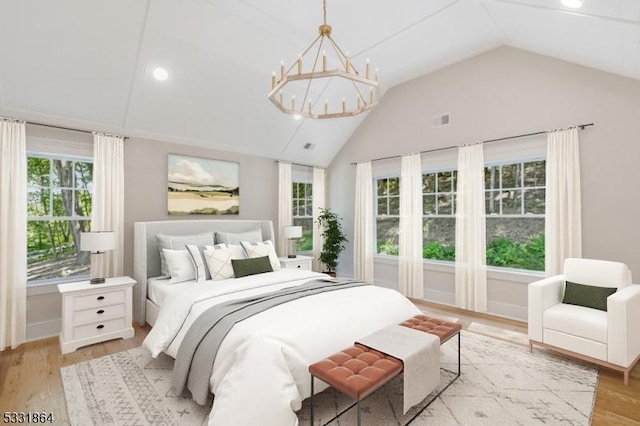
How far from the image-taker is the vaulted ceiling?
9.47 ft

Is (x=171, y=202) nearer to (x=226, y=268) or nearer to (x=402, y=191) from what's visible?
(x=226, y=268)

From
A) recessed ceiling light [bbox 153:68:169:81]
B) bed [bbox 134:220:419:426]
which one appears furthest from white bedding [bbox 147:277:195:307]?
recessed ceiling light [bbox 153:68:169:81]

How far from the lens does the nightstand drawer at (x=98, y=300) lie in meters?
3.26

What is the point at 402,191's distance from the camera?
5324mm

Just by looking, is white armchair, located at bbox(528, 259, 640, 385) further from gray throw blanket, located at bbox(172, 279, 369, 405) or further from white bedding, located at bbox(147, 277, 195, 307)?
white bedding, located at bbox(147, 277, 195, 307)

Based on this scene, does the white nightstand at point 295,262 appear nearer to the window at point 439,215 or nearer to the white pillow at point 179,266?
the white pillow at point 179,266

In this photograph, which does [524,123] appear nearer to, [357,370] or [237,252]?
[357,370]

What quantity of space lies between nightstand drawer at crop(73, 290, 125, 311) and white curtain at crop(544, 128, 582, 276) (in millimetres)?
5165

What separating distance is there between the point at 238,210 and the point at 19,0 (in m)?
3.36

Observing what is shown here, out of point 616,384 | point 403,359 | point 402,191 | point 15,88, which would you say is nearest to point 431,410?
point 403,359

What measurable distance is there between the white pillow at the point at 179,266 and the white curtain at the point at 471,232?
3.76m

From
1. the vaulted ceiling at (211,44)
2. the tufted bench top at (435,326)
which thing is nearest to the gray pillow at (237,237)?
the vaulted ceiling at (211,44)

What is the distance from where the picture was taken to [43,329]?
355 cm

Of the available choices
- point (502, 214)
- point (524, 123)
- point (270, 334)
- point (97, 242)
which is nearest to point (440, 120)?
point (524, 123)
